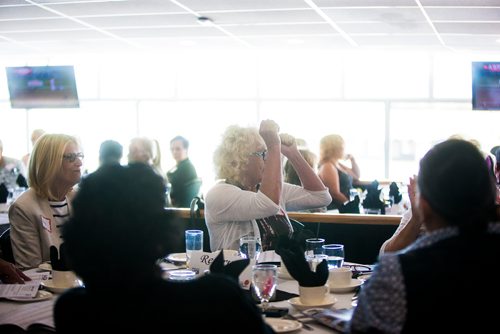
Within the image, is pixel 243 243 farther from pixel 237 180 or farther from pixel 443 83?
pixel 443 83

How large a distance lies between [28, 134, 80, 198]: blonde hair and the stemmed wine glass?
164 cm

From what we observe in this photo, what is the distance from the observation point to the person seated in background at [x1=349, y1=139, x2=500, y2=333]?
1544 mm

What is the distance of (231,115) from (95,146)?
256 centimetres

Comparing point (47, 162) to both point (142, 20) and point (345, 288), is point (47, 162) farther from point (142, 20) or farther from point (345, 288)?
point (142, 20)

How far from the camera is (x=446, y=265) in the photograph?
61.2 inches

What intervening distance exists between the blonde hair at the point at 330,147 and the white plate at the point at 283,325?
5014mm

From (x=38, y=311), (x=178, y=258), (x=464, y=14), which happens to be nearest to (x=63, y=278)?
(x=38, y=311)

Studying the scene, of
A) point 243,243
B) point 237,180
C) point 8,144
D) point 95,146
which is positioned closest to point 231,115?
point 95,146

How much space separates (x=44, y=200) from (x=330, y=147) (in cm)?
404

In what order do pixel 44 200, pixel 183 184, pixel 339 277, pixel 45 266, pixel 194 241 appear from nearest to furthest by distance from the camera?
pixel 339 277 → pixel 194 241 → pixel 45 266 → pixel 44 200 → pixel 183 184

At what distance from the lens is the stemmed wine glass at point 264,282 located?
2.36 metres

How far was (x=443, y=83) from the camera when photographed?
10.4 meters

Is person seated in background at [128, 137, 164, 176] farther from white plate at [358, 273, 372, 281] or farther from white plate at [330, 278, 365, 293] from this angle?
white plate at [330, 278, 365, 293]

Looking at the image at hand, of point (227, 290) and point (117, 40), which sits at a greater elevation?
point (117, 40)
